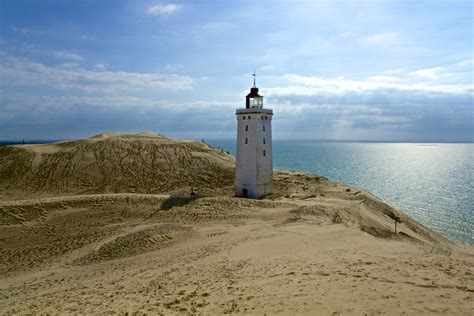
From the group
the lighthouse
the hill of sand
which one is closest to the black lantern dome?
the lighthouse

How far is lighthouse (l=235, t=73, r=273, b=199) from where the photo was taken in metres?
30.7

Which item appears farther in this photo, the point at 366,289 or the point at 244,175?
the point at 244,175

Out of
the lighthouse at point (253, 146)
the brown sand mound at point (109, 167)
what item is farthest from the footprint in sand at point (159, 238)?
the brown sand mound at point (109, 167)

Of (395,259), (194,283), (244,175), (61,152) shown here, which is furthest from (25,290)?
(61,152)

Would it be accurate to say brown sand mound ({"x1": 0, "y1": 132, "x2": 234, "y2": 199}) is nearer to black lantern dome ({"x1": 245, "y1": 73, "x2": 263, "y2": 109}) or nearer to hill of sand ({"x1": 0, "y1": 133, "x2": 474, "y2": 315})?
hill of sand ({"x1": 0, "y1": 133, "x2": 474, "y2": 315})

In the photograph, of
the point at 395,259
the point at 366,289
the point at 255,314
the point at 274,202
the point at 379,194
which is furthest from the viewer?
the point at 379,194

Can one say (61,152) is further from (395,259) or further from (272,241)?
(395,259)

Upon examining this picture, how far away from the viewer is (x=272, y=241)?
1897cm

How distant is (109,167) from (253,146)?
676 inches

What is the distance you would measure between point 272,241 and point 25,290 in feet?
39.3

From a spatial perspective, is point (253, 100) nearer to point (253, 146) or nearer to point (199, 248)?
point (253, 146)

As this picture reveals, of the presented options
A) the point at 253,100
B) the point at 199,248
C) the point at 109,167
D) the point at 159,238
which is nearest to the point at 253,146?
the point at 253,100

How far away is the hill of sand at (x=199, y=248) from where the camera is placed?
11023 millimetres

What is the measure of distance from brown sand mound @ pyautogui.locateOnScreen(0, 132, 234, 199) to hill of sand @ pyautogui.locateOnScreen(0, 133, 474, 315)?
203 millimetres
